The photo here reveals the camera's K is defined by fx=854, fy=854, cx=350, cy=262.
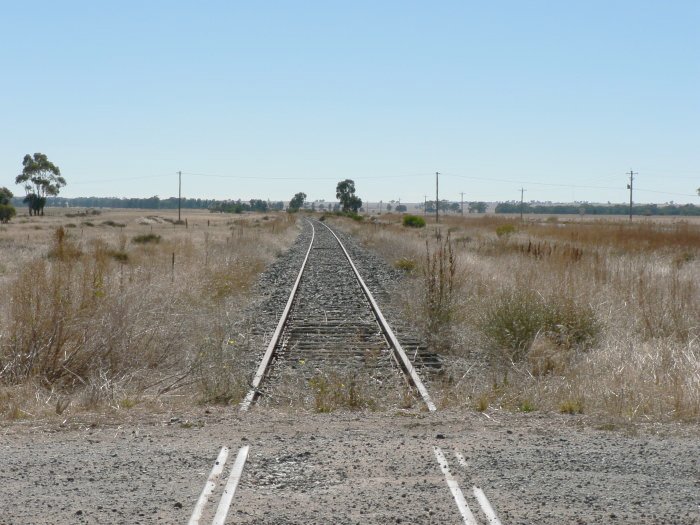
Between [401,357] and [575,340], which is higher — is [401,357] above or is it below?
below

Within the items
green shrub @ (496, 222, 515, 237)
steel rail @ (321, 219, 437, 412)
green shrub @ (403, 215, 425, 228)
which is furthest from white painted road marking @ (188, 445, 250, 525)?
green shrub @ (403, 215, 425, 228)

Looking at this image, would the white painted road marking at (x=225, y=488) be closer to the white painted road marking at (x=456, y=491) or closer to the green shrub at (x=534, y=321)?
the white painted road marking at (x=456, y=491)

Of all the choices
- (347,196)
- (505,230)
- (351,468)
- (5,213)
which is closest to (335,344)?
(351,468)

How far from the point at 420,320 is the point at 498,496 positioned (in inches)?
402

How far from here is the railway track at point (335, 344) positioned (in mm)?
10992

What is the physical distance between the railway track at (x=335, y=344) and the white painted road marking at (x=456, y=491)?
7.38ft

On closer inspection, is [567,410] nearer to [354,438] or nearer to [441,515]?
[354,438]

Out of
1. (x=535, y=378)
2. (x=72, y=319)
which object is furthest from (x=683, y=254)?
(x=72, y=319)

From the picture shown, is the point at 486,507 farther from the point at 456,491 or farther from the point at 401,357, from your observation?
the point at 401,357

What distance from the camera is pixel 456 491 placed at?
5.80 metres

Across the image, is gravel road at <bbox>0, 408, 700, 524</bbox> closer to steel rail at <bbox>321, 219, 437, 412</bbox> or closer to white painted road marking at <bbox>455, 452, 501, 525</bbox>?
white painted road marking at <bbox>455, 452, 501, 525</bbox>

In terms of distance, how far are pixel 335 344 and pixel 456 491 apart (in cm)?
787

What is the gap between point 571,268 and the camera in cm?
1611

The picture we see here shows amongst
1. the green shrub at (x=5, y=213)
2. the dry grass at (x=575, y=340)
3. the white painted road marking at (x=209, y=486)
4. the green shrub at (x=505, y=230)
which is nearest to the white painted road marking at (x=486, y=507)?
the white painted road marking at (x=209, y=486)
